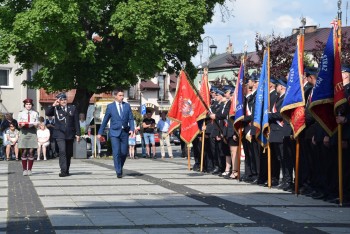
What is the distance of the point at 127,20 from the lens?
32656 mm

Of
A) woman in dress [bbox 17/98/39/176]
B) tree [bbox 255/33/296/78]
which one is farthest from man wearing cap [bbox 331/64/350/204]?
tree [bbox 255/33/296/78]

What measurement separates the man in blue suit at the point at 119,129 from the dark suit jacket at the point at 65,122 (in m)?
0.76

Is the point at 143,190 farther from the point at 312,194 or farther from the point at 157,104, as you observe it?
the point at 157,104

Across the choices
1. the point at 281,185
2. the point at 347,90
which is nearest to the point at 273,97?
the point at 281,185

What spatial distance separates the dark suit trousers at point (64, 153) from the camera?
1897 cm

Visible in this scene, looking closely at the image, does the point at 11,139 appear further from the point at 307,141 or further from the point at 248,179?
the point at 307,141

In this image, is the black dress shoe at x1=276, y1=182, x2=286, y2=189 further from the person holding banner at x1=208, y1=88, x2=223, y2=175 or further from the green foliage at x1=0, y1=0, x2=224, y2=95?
the green foliage at x1=0, y1=0, x2=224, y2=95

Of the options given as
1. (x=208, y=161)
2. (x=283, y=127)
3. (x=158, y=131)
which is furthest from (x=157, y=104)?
(x=283, y=127)

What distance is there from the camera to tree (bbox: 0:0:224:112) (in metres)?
32.2

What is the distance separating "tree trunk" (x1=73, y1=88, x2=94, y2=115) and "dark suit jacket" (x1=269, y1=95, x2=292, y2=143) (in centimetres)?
2008

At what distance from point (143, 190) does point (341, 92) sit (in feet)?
13.9

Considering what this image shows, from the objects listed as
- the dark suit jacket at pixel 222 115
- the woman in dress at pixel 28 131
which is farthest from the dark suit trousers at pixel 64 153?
the dark suit jacket at pixel 222 115

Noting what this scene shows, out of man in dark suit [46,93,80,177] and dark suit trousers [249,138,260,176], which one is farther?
man in dark suit [46,93,80,177]

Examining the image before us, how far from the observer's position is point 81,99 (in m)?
35.0
